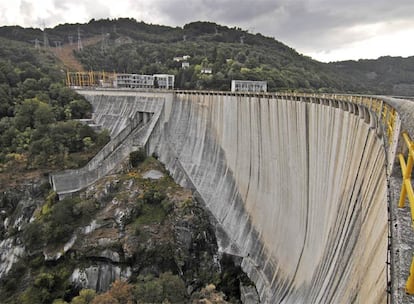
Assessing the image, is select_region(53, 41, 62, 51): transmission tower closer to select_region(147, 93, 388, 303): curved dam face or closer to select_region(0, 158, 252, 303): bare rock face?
select_region(147, 93, 388, 303): curved dam face

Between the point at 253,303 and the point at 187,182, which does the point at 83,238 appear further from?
the point at 253,303

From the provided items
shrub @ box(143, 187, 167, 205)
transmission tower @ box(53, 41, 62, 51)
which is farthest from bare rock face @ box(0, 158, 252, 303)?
transmission tower @ box(53, 41, 62, 51)

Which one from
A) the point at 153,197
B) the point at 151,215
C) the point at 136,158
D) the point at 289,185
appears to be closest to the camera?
the point at 289,185

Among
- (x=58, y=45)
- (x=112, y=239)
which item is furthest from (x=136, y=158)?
(x=58, y=45)

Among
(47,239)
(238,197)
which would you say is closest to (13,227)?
(47,239)

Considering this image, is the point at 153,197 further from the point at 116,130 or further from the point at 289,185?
the point at 116,130

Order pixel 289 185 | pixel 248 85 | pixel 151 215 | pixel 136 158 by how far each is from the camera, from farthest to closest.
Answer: pixel 248 85
pixel 136 158
pixel 151 215
pixel 289 185

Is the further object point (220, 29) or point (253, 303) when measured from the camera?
point (220, 29)
